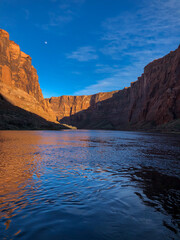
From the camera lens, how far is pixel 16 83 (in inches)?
5369

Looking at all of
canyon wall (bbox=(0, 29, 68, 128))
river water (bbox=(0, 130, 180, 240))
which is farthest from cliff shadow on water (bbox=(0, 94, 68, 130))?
river water (bbox=(0, 130, 180, 240))

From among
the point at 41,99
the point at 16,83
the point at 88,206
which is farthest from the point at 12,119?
the point at 41,99

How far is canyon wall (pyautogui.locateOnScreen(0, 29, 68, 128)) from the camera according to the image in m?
97.6

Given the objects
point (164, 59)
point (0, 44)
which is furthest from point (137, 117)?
point (0, 44)

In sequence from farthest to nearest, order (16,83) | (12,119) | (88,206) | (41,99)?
(41,99), (16,83), (12,119), (88,206)

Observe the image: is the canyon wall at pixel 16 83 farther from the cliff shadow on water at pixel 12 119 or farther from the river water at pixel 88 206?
the river water at pixel 88 206

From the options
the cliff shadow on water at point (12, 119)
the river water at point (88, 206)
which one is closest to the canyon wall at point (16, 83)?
the cliff shadow on water at point (12, 119)

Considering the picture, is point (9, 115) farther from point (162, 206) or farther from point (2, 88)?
point (162, 206)

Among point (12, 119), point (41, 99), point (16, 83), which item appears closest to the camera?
point (12, 119)

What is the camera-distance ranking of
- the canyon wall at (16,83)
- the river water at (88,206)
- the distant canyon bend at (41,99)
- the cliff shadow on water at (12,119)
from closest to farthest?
the river water at (88,206), the cliff shadow on water at (12,119), the distant canyon bend at (41,99), the canyon wall at (16,83)

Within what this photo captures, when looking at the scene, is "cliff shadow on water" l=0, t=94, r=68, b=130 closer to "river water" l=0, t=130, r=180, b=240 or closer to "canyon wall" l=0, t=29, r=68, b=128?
"canyon wall" l=0, t=29, r=68, b=128

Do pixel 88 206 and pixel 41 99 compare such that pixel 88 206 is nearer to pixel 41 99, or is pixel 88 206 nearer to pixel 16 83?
pixel 16 83

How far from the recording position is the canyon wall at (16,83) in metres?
97.6

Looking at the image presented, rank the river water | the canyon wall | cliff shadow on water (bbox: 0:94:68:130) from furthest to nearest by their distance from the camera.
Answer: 1. the canyon wall
2. cliff shadow on water (bbox: 0:94:68:130)
3. the river water
